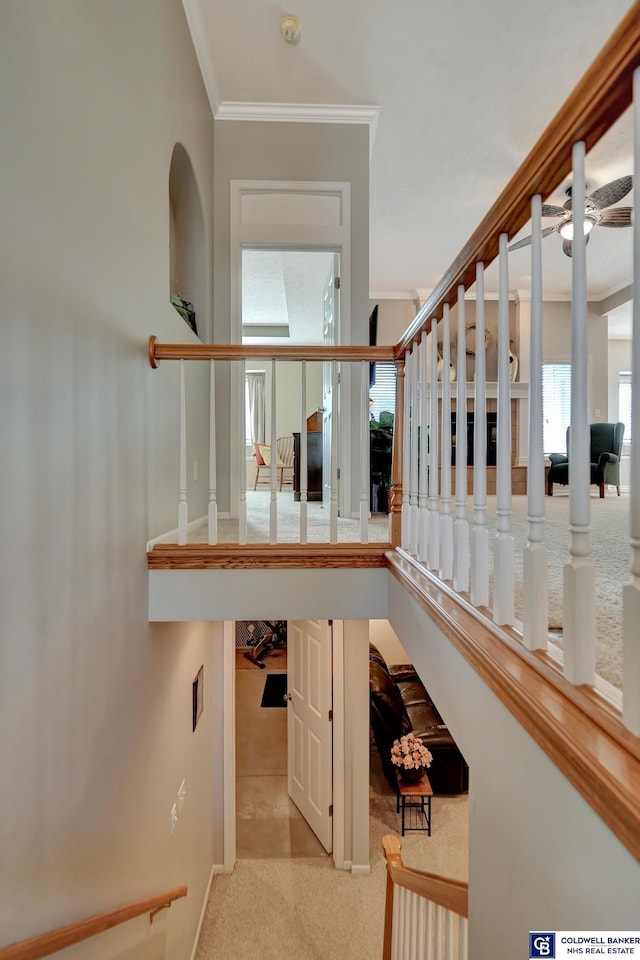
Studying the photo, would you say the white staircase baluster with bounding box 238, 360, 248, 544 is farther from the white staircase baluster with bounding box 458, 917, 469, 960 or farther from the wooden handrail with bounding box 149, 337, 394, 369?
the white staircase baluster with bounding box 458, 917, 469, 960

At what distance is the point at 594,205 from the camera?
9.27ft

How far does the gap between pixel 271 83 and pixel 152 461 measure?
2668 millimetres

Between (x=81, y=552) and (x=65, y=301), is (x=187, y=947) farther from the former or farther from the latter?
(x=65, y=301)

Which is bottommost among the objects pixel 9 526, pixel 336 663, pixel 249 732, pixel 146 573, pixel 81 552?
pixel 249 732

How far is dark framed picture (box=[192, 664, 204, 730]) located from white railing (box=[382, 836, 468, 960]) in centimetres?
128

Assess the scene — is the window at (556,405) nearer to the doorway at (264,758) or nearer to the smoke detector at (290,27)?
the doorway at (264,758)

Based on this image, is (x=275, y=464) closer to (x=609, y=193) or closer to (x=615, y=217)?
(x=609, y=193)

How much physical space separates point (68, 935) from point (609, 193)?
390 cm

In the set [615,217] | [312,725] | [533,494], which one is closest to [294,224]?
[615,217]

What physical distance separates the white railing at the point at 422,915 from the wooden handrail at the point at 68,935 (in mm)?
989

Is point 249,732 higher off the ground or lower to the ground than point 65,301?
lower

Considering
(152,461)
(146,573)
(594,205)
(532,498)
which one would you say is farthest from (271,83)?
(532,498)

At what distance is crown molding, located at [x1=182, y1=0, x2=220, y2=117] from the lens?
2.42 m

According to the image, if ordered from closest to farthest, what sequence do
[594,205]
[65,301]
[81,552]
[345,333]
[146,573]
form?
[65,301] < [81,552] < [146,573] < [594,205] < [345,333]
